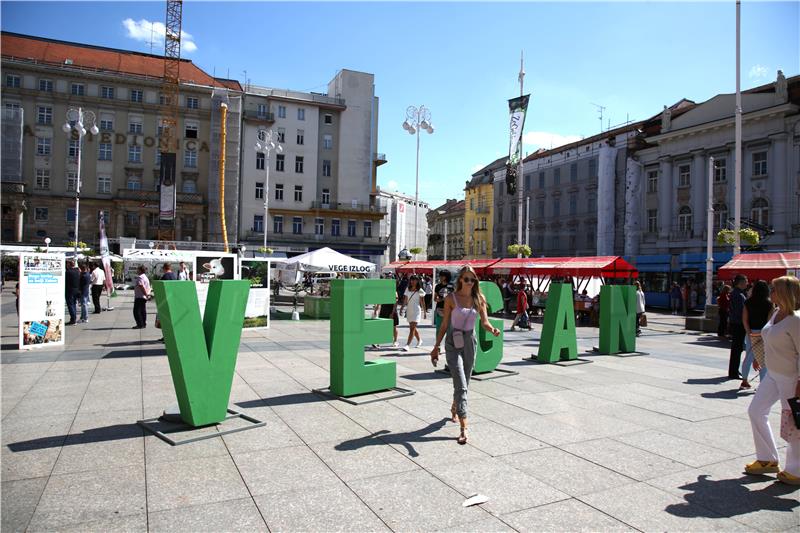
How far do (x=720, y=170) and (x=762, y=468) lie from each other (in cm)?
4126

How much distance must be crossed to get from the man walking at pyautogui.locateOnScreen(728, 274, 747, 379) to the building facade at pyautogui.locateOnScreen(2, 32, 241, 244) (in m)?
54.9

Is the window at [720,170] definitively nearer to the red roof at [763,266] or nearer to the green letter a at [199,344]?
the red roof at [763,266]

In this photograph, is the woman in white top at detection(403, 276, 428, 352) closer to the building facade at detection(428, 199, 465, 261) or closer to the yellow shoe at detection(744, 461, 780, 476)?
the yellow shoe at detection(744, 461, 780, 476)

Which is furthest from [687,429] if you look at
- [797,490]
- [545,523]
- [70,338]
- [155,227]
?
[155,227]

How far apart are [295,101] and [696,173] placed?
1633 inches

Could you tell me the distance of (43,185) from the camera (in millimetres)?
56094

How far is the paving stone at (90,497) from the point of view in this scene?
12.5ft

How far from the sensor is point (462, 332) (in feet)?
20.0

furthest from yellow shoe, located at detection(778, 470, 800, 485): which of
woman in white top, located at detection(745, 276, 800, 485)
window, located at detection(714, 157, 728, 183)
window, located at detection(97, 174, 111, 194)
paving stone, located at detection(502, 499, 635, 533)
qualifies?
window, located at detection(97, 174, 111, 194)

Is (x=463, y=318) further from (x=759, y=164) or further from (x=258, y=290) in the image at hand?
(x=759, y=164)

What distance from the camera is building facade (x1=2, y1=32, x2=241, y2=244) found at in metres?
54.6

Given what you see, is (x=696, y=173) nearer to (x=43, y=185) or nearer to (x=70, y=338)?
(x=70, y=338)

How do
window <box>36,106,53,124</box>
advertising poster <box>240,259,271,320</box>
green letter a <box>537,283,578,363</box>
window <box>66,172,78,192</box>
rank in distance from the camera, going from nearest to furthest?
green letter a <box>537,283,578,363</box>
advertising poster <box>240,259,271,320</box>
window <box>36,106,53,124</box>
window <box>66,172,78,192</box>

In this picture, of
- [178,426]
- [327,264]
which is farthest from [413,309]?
[327,264]
